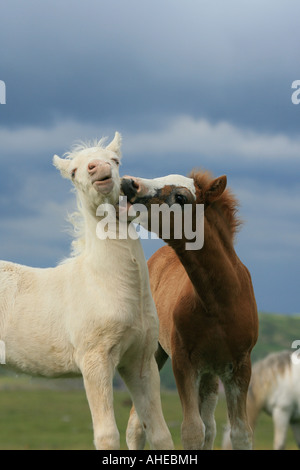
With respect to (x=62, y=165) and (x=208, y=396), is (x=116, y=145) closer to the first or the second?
(x=62, y=165)

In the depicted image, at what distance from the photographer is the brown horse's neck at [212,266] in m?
6.41

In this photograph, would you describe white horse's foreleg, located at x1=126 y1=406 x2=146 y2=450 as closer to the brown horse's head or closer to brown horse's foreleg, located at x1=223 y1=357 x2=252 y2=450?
brown horse's foreleg, located at x1=223 y1=357 x2=252 y2=450

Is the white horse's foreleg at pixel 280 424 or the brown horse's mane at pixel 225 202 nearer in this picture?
the brown horse's mane at pixel 225 202

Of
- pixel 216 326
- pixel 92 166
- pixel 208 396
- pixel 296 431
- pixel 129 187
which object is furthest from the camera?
pixel 296 431

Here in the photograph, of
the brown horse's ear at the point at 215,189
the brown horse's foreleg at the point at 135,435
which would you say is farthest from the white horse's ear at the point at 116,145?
the brown horse's foreleg at the point at 135,435

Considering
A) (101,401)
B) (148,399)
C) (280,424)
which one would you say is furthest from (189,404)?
(280,424)

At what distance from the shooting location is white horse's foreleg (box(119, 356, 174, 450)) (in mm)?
5590

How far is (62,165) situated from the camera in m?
5.97

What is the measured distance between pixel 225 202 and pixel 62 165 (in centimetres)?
197

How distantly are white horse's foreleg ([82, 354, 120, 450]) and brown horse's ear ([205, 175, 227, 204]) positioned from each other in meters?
2.06

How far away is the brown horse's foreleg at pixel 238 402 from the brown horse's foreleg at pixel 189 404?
372 millimetres

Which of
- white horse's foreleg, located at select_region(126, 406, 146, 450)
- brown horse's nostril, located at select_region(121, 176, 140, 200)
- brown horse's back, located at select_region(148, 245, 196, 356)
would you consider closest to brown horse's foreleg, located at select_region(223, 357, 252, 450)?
brown horse's back, located at select_region(148, 245, 196, 356)

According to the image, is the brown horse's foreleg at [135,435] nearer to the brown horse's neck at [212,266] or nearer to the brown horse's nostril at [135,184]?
the brown horse's neck at [212,266]
